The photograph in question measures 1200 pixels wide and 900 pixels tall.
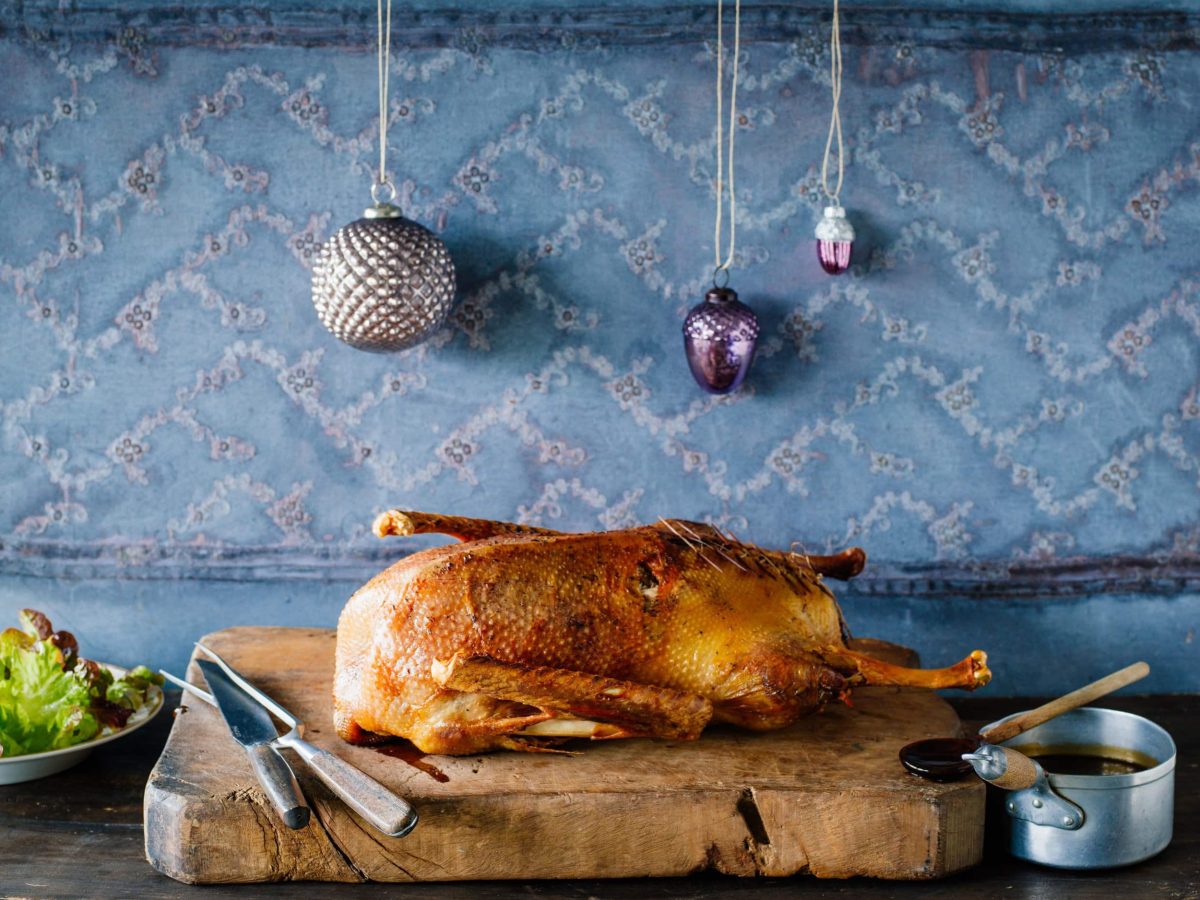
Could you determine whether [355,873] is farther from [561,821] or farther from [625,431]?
[625,431]

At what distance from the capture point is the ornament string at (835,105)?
1.59 meters

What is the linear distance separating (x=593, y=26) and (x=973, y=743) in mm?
1019

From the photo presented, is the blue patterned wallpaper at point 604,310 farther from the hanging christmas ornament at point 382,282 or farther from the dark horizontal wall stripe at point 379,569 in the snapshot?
the hanging christmas ornament at point 382,282

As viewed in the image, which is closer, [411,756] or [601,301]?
[411,756]

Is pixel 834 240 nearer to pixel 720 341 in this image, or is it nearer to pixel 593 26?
pixel 720 341

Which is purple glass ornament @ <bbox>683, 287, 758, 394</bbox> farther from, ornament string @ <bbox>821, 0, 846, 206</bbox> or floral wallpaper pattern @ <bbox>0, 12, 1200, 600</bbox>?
ornament string @ <bbox>821, 0, 846, 206</bbox>

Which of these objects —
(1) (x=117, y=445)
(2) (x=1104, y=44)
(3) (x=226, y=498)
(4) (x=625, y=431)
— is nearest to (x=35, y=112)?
(1) (x=117, y=445)

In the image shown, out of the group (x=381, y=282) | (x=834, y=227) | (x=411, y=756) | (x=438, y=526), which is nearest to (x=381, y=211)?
(x=381, y=282)

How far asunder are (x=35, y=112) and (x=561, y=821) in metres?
1.19

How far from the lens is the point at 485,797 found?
113 centimetres

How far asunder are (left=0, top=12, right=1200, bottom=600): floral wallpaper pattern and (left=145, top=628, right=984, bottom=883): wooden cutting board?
552mm

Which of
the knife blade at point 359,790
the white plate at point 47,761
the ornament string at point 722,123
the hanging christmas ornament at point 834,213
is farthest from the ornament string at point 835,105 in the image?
the white plate at point 47,761

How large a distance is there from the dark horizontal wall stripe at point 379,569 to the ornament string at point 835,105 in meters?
0.53

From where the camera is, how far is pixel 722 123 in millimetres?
1613
